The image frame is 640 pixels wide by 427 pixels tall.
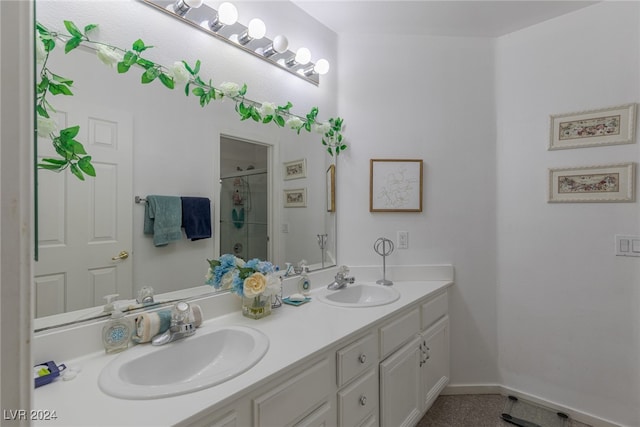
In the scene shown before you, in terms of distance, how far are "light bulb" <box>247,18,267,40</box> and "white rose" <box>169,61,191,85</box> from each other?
451 mm

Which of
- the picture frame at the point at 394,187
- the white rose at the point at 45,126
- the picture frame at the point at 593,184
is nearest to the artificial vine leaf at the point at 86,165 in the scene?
the white rose at the point at 45,126

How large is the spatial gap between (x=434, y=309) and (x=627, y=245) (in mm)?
1097

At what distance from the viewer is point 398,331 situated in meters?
1.40

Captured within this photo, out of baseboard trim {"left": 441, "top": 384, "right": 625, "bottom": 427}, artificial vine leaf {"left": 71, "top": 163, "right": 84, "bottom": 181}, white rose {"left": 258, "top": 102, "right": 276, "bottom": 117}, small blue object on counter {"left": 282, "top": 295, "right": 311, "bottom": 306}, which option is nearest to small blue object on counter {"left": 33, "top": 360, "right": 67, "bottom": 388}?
artificial vine leaf {"left": 71, "top": 163, "right": 84, "bottom": 181}

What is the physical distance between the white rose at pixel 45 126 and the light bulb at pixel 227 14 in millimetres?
832

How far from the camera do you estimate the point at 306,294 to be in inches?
62.4

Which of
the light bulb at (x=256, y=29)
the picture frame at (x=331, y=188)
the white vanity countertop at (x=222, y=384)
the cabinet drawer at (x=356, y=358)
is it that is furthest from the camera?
the picture frame at (x=331, y=188)

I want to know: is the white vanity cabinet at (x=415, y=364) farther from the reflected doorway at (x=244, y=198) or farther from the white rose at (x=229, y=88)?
the white rose at (x=229, y=88)

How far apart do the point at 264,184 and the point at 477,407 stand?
1.92 m

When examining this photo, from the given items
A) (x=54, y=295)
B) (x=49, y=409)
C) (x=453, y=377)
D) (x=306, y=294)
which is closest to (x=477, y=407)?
(x=453, y=377)

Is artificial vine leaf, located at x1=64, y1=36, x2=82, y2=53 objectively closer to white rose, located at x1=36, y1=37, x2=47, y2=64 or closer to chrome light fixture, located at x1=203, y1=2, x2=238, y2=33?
white rose, located at x1=36, y1=37, x2=47, y2=64

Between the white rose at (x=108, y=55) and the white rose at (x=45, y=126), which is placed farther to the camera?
the white rose at (x=108, y=55)

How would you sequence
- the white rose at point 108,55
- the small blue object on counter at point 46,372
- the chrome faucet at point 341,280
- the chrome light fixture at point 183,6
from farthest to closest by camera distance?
1. the chrome faucet at point 341,280
2. the chrome light fixture at point 183,6
3. the white rose at point 108,55
4. the small blue object on counter at point 46,372

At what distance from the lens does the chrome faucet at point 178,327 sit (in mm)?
989
